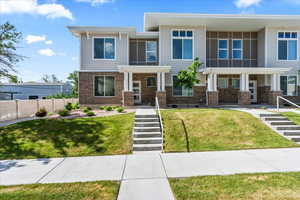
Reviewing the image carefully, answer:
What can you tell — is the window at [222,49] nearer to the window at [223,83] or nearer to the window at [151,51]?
the window at [223,83]

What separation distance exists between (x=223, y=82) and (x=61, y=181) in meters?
15.4

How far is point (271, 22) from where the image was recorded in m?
15.0

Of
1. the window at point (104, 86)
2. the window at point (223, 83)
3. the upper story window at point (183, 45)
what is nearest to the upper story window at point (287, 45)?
the window at point (223, 83)

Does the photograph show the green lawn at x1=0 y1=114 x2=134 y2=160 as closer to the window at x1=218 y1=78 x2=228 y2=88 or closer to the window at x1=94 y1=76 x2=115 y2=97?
the window at x1=94 y1=76 x2=115 y2=97

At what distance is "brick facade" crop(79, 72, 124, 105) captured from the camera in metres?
15.1

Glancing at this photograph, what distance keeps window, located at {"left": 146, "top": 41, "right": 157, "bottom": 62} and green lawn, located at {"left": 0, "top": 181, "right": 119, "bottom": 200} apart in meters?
13.3

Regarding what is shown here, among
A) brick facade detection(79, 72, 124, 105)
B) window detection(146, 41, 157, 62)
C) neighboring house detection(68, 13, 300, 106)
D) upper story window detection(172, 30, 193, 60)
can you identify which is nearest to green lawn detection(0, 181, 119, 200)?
neighboring house detection(68, 13, 300, 106)

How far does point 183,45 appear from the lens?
1562 centimetres

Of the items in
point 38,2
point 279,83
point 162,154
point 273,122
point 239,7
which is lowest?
point 162,154

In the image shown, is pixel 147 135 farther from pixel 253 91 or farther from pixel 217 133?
pixel 253 91

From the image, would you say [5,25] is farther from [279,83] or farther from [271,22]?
[279,83]

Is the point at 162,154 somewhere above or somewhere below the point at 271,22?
below

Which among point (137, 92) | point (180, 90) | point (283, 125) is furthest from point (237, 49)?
point (283, 125)

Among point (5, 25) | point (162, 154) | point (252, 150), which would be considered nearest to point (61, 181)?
point (162, 154)
